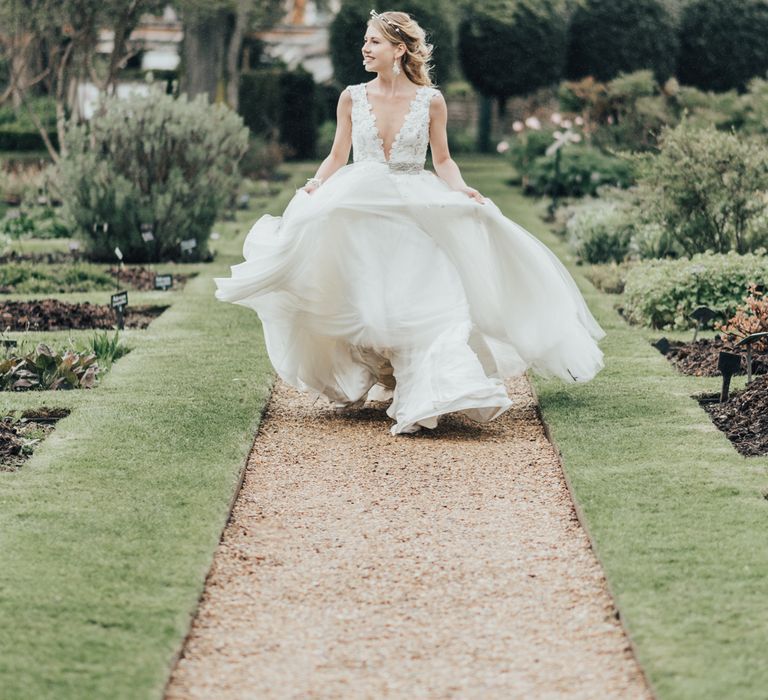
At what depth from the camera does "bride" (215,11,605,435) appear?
22.1 ft

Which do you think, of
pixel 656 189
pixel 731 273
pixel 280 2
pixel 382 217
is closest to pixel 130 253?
pixel 656 189

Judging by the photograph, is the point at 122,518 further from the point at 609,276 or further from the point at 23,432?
the point at 609,276

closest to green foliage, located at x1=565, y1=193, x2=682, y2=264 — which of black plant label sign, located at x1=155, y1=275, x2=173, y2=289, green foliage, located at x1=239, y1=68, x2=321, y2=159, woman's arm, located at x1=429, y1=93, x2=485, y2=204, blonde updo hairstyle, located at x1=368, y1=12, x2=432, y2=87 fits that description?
black plant label sign, located at x1=155, y1=275, x2=173, y2=289

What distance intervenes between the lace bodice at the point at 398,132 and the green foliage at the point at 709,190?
4686mm

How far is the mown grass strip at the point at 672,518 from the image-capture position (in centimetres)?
404

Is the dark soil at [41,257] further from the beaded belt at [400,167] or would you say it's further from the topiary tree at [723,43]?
the topiary tree at [723,43]

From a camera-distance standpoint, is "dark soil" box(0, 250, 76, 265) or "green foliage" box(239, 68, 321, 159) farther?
"green foliage" box(239, 68, 321, 159)

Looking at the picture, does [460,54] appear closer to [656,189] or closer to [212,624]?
[656,189]

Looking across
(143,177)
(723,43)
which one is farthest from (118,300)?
(723,43)

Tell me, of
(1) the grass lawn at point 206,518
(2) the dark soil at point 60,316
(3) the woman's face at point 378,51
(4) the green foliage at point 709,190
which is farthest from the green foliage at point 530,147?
(3) the woman's face at point 378,51

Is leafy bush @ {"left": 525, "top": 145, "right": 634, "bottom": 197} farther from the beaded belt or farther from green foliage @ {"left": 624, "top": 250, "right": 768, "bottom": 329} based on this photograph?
the beaded belt

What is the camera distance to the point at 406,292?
6.79m

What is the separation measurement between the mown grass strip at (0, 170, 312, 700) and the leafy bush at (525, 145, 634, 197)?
12682 mm

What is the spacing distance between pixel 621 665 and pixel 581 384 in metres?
3.95
